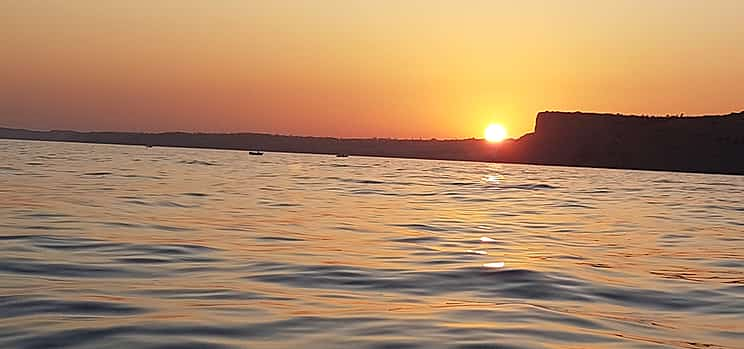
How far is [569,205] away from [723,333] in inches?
950

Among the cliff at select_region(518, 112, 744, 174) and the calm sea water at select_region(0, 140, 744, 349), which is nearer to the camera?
the calm sea water at select_region(0, 140, 744, 349)

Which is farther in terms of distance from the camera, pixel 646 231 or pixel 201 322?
pixel 646 231

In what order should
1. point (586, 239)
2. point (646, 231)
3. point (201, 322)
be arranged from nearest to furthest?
point (201, 322) < point (586, 239) < point (646, 231)

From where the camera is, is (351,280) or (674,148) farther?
(674,148)

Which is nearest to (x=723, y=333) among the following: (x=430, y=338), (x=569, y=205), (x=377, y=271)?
(x=430, y=338)

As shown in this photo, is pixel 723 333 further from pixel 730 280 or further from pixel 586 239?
pixel 586 239

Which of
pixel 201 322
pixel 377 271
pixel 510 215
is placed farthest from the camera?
pixel 510 215

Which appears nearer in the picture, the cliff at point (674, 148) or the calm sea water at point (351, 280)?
the calm sea water at point (351, 280)

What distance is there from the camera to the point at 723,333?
8.74 m

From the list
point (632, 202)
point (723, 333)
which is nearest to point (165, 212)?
point (723, 333)

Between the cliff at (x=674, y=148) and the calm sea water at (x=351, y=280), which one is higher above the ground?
the cliff at (x=674, y=148)

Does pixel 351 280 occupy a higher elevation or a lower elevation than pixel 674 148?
lower

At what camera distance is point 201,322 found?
8.29 m

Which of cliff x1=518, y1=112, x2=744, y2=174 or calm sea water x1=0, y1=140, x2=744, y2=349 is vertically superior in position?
cliff x1=518, y1=112, x2=744, y2=174
